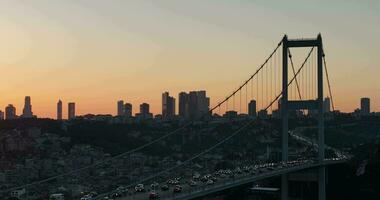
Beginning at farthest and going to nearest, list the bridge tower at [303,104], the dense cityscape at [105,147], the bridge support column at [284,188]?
the dense cityscape at [105,147]
the bridge tower at [303,104]
the bridge support column at [284,188]

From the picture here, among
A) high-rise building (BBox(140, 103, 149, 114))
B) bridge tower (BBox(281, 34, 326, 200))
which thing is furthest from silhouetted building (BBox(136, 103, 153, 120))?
bridge tower (BBox(281, 34, 326, 200))

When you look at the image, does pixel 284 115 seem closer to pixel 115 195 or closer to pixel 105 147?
pixel 115 195

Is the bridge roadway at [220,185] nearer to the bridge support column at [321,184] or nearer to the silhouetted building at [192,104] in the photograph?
the bridge support column at [321,184]

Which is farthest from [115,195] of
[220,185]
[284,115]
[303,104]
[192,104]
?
[192,104]

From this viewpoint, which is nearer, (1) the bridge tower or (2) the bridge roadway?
(2) the bridge roadway

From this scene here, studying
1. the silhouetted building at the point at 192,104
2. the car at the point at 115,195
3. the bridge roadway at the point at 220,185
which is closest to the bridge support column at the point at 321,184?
the bridge roadway at the point at 220,185

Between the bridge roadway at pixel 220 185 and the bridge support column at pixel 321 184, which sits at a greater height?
the bridge roadway at pixel 220 185

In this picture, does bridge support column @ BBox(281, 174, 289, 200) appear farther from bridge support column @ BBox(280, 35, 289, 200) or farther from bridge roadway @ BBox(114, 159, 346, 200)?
bridge roadway @ BBox(114, 159, 346, 200)

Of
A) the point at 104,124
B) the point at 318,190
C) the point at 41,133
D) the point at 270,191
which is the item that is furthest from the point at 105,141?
the point at 318,190

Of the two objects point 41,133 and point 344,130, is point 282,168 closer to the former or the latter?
point 41,133
